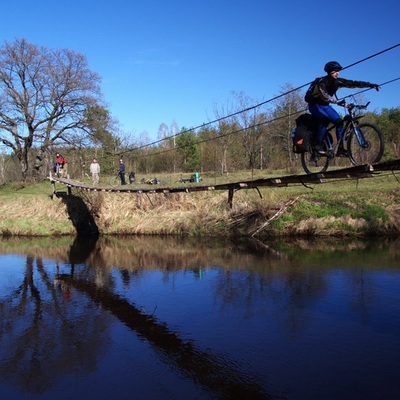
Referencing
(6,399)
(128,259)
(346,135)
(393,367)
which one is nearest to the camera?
(6,399)

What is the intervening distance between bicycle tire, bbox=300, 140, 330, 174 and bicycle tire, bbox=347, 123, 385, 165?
37cm

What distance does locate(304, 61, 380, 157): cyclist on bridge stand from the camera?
5.71 m

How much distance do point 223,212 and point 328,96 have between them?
10.6 meters

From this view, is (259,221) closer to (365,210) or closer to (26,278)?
(365,210)

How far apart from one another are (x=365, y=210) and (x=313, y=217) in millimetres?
1743

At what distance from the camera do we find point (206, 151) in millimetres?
36625

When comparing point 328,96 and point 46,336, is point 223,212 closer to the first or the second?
point 46,336

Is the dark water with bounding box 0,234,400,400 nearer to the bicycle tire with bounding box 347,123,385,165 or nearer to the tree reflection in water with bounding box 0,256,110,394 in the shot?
the tree reflection in water with bounding box 0,256,110,394

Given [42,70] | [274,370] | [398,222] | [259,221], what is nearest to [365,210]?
[398,222]

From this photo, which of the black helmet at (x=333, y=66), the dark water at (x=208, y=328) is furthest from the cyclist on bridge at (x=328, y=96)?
the dark water at (x=208, y=328)

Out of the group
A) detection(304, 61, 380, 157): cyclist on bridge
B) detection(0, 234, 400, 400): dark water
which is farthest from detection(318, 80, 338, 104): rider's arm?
detection(0, 234, 400, 400): dark water

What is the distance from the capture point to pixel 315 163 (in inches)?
256

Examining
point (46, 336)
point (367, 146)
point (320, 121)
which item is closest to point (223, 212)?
point (320, 121)

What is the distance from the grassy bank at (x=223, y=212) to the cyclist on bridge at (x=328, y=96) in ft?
24.4
